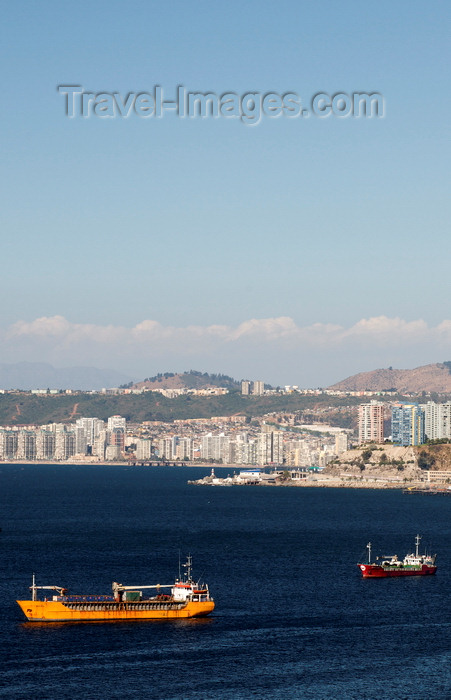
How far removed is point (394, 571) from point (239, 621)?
84.1 ft

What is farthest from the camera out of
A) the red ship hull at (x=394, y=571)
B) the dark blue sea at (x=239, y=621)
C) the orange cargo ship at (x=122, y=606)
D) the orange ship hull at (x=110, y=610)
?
the red ship hull at (x=394, y=571)

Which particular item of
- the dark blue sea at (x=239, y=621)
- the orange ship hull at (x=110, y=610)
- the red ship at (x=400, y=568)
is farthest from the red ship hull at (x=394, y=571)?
the orange ship hull at (x=110, y=610)

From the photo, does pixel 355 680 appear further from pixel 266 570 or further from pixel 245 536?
pixel 245 536

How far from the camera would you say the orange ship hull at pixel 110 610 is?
62.5 m

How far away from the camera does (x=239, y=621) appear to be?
2459 inches

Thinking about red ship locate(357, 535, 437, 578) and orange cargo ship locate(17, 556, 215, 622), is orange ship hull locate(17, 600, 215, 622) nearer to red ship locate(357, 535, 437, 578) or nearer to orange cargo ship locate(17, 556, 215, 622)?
orange cargo ship locate(17, 556, 215, 622)

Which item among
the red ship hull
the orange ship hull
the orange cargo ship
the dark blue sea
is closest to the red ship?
the red ship hull

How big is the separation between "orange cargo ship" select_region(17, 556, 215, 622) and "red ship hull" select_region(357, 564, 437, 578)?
2069 cm

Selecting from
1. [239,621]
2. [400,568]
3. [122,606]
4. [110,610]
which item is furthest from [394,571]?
[110,610]

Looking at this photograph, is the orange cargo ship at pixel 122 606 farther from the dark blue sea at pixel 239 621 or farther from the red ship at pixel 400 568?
the red ship at pixel 400 568

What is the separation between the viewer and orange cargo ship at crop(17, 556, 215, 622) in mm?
62656

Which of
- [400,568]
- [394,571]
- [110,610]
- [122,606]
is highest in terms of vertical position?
[122,606]

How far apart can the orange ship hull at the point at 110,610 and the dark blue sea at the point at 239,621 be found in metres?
0.90

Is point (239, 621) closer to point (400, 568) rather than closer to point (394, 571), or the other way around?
point (394, 571)
